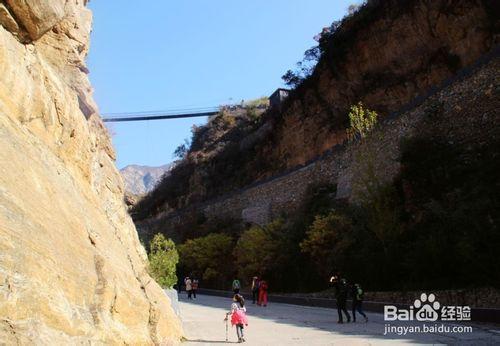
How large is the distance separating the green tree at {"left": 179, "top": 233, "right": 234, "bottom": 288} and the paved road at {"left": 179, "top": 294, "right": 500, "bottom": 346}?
17.5 meters

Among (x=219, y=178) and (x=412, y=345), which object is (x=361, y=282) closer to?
(x=412, y=345)

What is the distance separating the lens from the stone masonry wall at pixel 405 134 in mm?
20031

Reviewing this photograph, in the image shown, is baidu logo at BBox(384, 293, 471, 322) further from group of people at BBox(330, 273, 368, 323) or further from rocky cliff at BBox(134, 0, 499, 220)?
rocky cliff at BBox(134, 0, 499, 220)

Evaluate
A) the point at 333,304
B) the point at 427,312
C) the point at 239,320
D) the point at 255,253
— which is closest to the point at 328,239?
the point at 333,304

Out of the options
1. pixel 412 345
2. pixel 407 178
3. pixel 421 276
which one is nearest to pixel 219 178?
pixel 407 178

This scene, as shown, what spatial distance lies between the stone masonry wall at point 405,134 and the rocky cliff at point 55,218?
15529mm

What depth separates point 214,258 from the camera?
35312 mm

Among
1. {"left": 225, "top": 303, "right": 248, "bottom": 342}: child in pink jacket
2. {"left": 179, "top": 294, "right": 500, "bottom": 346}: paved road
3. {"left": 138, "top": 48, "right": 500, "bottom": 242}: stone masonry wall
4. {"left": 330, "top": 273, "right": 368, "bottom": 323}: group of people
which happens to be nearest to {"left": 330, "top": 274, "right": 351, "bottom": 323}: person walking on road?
{"left": 330, "top": 273, "right": 368, "bottom": 323}: group of people

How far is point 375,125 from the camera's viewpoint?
25.4m

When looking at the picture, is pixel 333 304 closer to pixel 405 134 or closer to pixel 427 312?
pixel 427 312

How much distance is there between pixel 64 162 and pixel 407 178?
1622 cm

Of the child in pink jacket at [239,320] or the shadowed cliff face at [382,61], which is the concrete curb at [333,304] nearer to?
the child in pink jacket at [239,320]

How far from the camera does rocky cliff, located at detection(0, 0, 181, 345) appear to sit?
468cm

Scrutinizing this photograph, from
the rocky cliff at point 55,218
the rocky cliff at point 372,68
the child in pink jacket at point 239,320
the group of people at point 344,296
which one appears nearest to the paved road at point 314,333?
the child in pink jacket at point 239,320
